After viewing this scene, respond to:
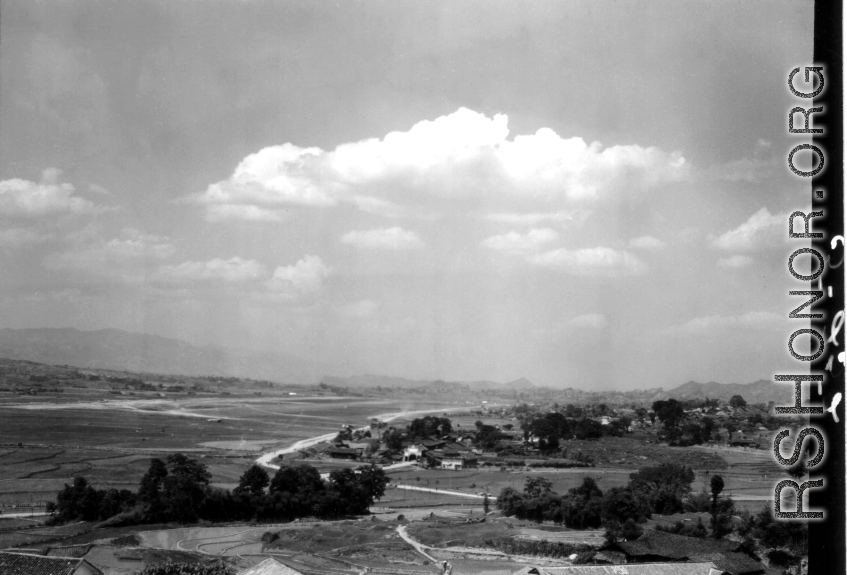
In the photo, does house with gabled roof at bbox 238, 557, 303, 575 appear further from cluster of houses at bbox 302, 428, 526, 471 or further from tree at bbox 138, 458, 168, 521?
cluster of houses at bbox 302, 428, 526, 471

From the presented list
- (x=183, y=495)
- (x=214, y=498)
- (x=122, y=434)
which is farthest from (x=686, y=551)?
(x=122, y=434)

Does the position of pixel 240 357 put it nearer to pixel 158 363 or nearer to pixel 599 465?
pixel 158 363

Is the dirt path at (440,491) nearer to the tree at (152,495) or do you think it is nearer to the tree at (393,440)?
the tree at (393,440)

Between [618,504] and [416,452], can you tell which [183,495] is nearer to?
[618,504]

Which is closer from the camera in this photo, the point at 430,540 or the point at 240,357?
the point at 430,540

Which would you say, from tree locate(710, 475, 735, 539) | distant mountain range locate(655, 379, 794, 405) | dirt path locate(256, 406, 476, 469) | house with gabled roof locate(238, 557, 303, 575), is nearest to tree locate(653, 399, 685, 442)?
distant mountain range locate(655, 379, 794, 405)

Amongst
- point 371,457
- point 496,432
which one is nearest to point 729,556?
point 371,457

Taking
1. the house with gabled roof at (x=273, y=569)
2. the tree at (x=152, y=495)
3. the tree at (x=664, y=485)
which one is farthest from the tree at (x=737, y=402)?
the house with gabled roof at (x=273, y=569)
